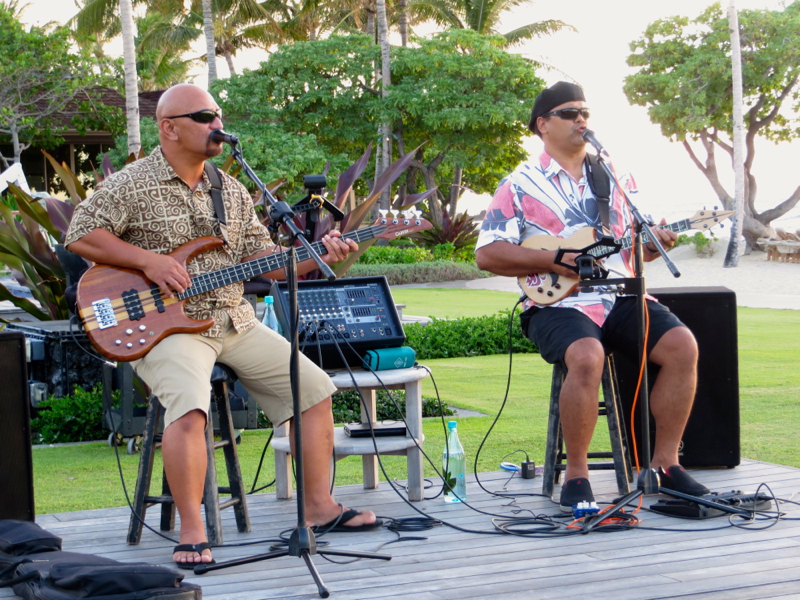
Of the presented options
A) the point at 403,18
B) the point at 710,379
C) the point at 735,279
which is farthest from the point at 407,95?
the point at 710,379

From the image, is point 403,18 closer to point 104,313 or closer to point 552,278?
point 552,278

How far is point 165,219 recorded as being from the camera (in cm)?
340

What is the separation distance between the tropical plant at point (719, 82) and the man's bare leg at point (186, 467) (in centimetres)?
2919

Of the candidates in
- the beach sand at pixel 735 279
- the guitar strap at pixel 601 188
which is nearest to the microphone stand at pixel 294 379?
the guitar strap at pixel 601 188

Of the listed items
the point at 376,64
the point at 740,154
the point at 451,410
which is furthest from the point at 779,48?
the point at 451,410

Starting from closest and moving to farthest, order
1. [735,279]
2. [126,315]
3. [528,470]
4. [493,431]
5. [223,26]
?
[126,315], [528,470], [493,431], [735,279], [223,26]

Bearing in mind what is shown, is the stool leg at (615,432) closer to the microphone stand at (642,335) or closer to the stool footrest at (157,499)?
the microphone stand at (642,335)

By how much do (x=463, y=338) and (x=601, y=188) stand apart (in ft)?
19.7

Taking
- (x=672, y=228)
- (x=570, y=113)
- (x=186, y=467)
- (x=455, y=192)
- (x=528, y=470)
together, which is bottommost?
(x=528, y=470)

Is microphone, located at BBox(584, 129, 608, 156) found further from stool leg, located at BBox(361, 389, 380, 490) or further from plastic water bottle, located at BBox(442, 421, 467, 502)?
Answer: stool leg, located at BBox(361, 389, 380, 490)

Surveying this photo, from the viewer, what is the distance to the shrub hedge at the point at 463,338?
952 cm

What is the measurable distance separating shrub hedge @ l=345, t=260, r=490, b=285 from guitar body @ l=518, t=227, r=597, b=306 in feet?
53.4

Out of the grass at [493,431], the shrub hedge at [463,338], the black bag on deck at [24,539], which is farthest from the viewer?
the shrub hedge at [463,338]

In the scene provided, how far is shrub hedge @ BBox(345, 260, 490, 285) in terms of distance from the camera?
20.7m
